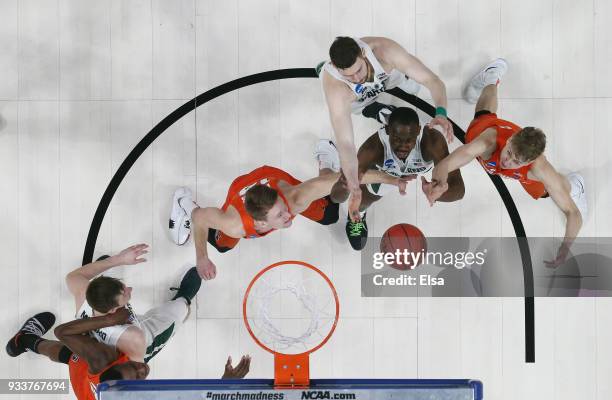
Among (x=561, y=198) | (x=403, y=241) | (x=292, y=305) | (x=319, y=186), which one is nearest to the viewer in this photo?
(x=319, y=186)

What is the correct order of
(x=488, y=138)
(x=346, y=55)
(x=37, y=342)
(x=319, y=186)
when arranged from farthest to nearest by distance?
1. (x=37, y=342)
2. (x=319, y=186)
3. (x=488, y=138)
4. (x=346, y=55)

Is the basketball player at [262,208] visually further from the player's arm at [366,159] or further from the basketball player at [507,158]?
the basketball player at [507,158]

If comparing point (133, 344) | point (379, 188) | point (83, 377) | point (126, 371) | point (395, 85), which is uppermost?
point (395, 85)

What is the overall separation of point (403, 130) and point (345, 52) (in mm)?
719

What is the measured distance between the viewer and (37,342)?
396cm

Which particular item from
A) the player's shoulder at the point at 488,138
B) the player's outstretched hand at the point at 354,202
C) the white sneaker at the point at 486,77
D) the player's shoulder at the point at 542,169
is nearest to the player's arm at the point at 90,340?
the player's outstretched hand at the point at 354,202

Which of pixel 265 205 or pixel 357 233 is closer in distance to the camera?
pixel 265 205

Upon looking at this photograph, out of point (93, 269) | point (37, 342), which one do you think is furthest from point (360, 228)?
point (37, 342)

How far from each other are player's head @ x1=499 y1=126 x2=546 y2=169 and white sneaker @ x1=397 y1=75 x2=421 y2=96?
985mm

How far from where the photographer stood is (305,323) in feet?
12.4

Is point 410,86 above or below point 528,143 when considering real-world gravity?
above

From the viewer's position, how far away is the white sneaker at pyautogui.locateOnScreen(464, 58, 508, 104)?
401 cm

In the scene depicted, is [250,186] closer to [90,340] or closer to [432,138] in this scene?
[432,138]

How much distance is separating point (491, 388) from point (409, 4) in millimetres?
2946
